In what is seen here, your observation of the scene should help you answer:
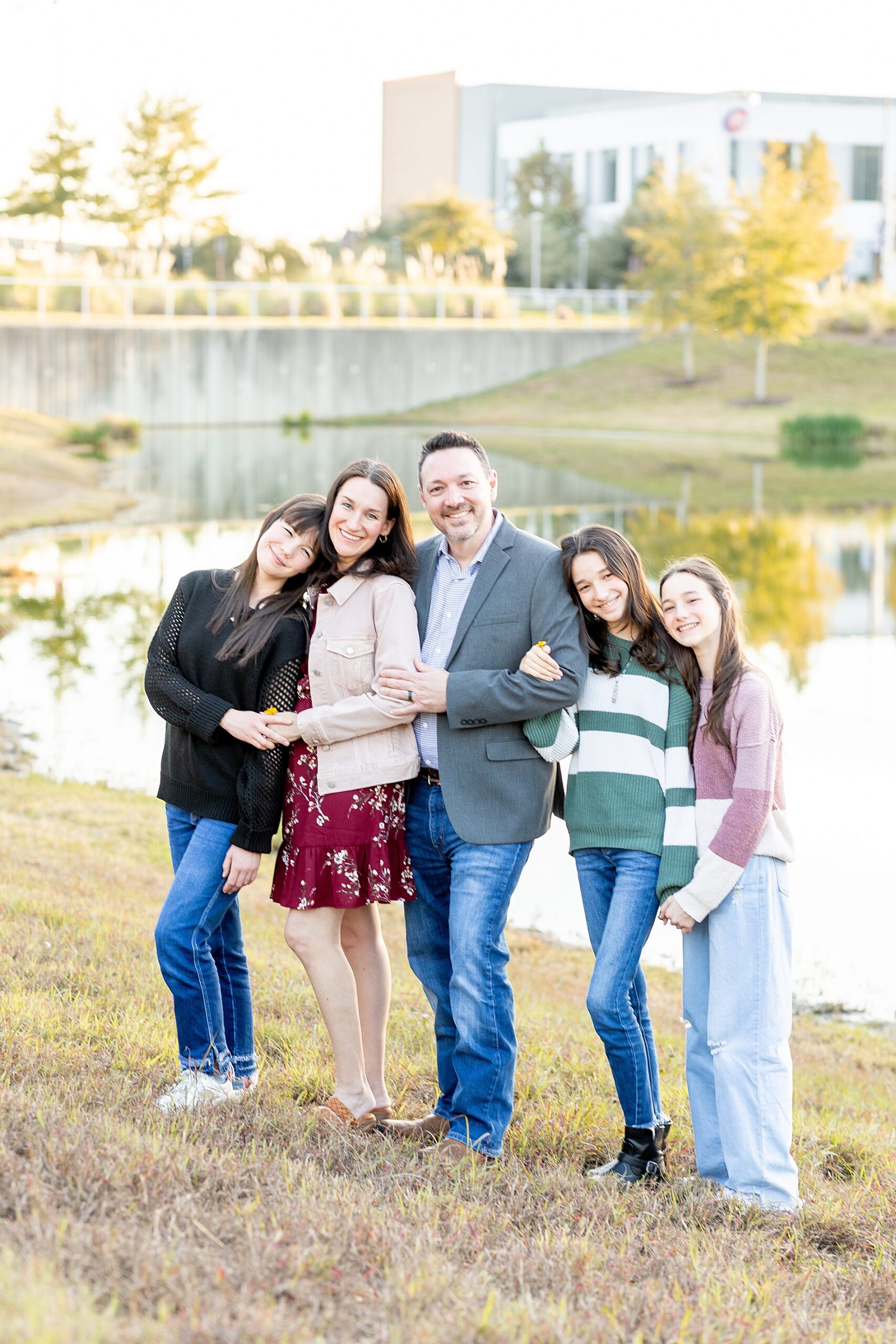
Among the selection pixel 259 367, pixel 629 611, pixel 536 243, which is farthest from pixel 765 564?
pixel 536 243

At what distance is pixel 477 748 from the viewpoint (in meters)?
3.83

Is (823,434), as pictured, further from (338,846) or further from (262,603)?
(338,846)

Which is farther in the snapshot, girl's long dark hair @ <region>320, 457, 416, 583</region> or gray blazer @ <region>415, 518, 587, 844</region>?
girl's long dark hair @ <region>320, 457, 416, 583</region>

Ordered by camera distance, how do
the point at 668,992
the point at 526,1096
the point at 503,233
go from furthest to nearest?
the point at 503,233 < the point at 668,992 < the point at 526,1096

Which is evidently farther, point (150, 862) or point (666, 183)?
point (666, 183)

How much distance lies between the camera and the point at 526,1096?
4.54m

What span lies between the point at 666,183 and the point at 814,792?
4177cm

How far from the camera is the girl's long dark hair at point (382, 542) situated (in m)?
3.90

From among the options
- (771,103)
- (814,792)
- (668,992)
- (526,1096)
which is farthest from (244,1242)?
(771,103)

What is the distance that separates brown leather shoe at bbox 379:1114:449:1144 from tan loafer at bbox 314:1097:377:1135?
0.04 m

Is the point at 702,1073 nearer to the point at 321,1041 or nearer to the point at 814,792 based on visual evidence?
the point at 321,1041

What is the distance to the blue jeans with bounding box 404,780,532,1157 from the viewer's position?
12.5 ft

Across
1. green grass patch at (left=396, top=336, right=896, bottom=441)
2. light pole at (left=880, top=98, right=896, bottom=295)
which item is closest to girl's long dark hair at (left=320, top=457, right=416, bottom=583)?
green grass patch at (left=396, top=336, right=896, bottom=441)

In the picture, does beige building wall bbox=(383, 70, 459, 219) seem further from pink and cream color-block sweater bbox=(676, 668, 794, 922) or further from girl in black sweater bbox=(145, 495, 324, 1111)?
pink and cream color-block sweater bbox=(676, 668, 794, 922)
